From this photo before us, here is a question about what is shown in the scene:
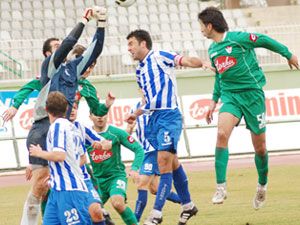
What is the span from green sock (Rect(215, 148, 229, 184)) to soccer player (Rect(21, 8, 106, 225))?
6.81 ft

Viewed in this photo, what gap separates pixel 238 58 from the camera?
490 inches

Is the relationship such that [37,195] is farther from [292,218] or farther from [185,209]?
[292,218]

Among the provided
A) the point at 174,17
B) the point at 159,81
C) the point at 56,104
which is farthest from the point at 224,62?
the point at 174,17

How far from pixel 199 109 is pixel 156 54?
44.7 feet

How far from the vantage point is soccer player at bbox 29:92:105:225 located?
9234 mm

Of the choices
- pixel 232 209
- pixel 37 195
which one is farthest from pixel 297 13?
pixel 37 195

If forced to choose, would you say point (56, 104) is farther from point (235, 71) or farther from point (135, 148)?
point (235, 71)

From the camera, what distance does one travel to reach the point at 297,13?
34.0 metres

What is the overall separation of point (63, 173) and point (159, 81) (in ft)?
10.5

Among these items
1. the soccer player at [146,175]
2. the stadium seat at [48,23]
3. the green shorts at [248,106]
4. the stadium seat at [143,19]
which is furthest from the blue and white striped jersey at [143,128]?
the stadium seat at [143,19]

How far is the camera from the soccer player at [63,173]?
923cm

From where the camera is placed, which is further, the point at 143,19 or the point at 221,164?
the point at 143,19

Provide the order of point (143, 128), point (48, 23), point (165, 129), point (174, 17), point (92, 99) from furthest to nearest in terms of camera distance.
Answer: point (174, 17)
point (48, 23)
point (143, 128)
point (92, 99)
point (165, 129)

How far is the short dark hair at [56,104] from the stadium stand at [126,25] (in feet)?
62.7
